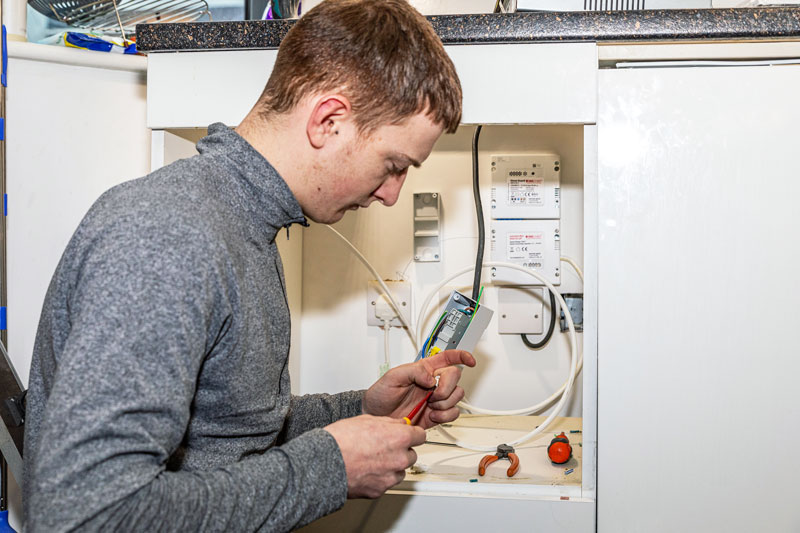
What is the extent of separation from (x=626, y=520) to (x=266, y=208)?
640mm

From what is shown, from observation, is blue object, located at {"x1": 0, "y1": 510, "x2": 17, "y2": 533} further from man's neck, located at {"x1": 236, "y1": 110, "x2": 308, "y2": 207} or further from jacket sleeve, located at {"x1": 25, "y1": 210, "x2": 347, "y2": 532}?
man's neck, located at {"x1": 236, "y1": 110, "x2": 308, "y2": 207}

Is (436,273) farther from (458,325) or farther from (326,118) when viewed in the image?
(326,118)

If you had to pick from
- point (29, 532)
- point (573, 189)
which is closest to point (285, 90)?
point (29, 532)

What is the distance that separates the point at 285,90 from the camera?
2.11 ft

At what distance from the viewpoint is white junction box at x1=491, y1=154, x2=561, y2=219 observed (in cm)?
134

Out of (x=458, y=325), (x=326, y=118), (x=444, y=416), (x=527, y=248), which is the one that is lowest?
(x=444, y=416)

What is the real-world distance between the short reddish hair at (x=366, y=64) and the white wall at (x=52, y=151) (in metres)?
0.59

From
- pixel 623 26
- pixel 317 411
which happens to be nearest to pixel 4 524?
pixel 317 411

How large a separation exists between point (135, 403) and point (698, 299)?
72 centimetres

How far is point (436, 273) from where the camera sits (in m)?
1.40

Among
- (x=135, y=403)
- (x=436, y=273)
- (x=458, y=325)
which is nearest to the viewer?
(x=135, y=403)

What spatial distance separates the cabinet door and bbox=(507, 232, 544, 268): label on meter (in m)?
0.48

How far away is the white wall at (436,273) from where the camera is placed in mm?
1372

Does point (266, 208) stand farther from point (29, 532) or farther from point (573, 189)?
point (573, 189)
